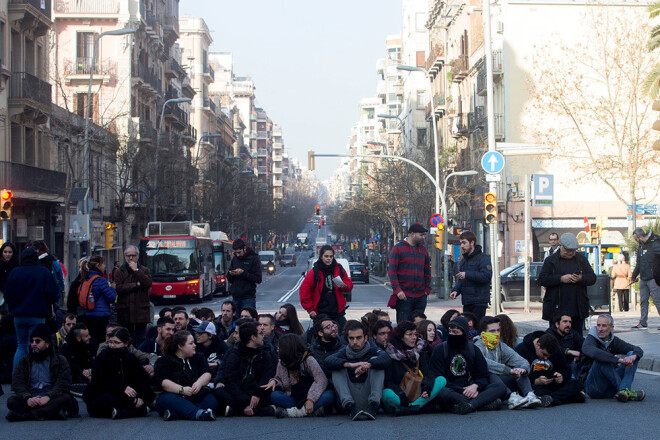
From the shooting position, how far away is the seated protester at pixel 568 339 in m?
12.2

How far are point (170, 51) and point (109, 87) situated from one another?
719 inches

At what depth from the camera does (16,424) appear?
34.1 feet

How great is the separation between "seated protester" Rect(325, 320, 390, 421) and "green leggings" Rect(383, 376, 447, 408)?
0.08 m

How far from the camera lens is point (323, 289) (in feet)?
46.7

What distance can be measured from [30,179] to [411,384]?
28597mm

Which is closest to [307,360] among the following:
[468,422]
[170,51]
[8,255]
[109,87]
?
[468,422]

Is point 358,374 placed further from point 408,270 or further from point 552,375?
point 408,270

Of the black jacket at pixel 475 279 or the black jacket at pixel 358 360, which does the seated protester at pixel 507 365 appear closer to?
the black jacket at pixel 358 360

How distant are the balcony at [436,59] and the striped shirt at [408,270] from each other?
55466 mm

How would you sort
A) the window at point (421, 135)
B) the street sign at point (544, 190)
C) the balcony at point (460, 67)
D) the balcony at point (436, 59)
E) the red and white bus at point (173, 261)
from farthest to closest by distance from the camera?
the window at point (421, 135), the balcony at point (436, 59), the balcony at point (460, 67), the red and white bus at point (173, 261), the street sign at point (544, 190)

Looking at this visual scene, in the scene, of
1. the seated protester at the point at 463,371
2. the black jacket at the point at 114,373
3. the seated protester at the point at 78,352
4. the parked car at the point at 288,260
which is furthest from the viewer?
the parked car at the point at 288,260

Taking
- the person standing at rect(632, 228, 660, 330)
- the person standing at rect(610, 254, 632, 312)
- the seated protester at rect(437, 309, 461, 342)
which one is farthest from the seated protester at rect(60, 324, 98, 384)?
the person standing at rect(610, 254, 632, 312)

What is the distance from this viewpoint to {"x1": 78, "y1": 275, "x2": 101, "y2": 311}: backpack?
571 inches

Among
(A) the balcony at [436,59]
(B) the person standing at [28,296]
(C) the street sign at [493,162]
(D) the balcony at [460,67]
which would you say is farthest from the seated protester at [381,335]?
(A) the balcony at [436,59]
